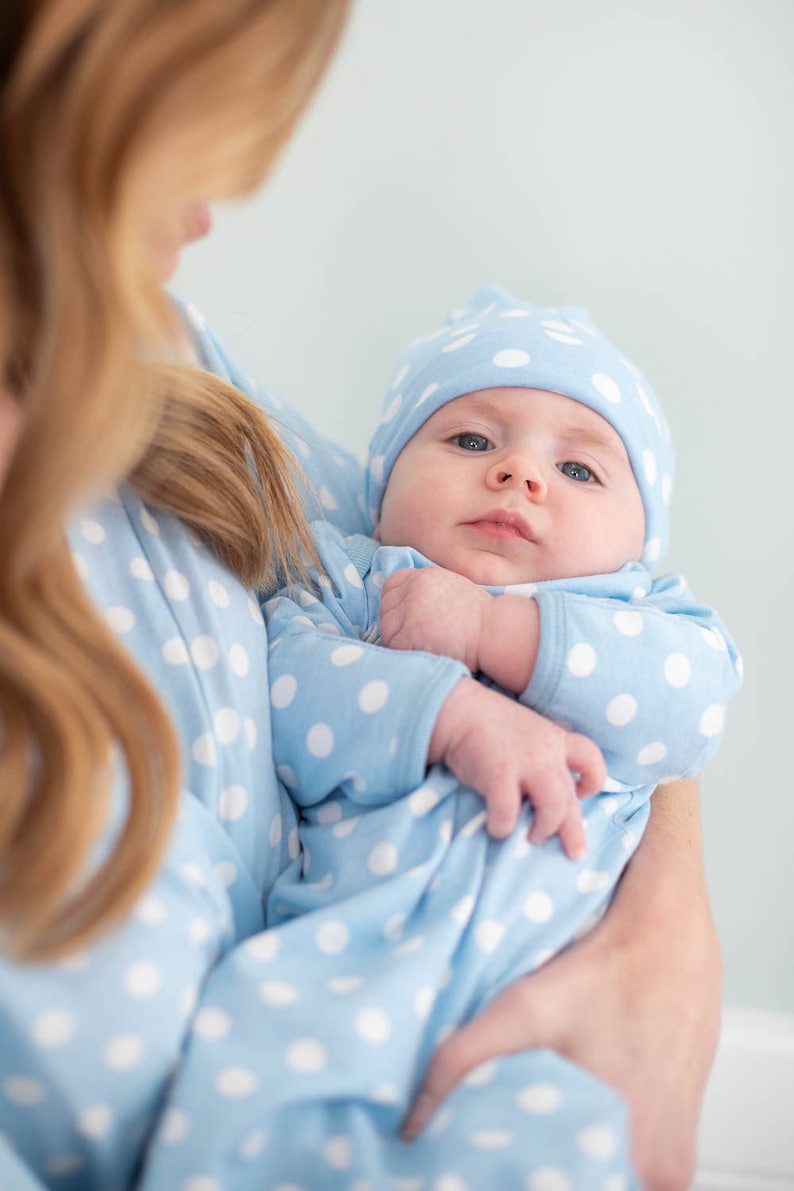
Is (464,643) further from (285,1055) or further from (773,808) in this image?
(773,808)

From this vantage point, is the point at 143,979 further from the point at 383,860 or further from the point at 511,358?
the point at 511,358

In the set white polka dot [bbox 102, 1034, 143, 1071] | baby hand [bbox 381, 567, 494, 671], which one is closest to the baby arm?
baby hand [bbox 381, 567, 494, 671]

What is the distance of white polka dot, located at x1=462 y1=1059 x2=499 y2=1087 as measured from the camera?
0.70m

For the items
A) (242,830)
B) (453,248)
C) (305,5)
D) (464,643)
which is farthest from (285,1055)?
(453,248)

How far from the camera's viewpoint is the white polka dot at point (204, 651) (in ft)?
2.71

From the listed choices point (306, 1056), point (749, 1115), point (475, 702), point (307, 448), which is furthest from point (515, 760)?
point (749, 1115)

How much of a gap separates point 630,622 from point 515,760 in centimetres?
19

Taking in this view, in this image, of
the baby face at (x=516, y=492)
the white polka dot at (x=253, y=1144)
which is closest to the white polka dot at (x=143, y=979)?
the white polka dot at (x=253, y=1144)

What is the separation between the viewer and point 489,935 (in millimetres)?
791

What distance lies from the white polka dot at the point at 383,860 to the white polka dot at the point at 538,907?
108mm

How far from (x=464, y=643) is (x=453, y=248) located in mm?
809

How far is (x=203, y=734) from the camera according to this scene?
31.2 inches

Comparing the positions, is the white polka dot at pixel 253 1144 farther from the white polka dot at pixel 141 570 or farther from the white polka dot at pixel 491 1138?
the white polka dot at pixel 141 570

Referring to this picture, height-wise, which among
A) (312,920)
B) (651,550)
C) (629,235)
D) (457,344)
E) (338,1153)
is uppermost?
(629,235)
